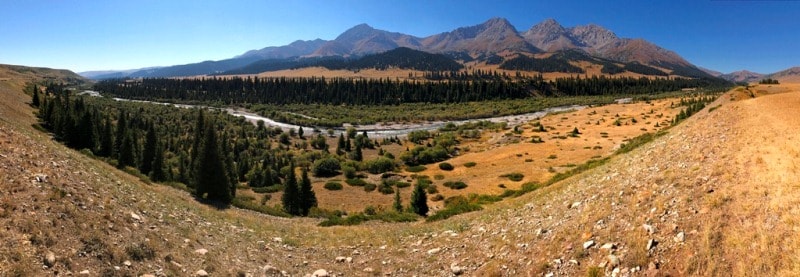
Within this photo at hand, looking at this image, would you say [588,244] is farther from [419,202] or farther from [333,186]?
[333,186]

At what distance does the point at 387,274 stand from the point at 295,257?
4.58 meters

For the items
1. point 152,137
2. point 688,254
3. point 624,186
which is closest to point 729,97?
point 624,186

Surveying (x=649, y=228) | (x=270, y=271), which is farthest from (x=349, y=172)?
(x=649, y=228)

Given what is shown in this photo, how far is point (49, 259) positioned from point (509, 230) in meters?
15.3

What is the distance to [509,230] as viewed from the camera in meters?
16.7

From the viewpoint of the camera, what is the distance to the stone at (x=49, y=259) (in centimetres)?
1008

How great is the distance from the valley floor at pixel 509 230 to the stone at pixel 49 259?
58mm

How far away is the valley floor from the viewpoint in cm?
1015

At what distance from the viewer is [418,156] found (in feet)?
257

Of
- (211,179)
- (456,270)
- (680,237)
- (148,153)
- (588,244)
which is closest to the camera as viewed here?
(680,237)

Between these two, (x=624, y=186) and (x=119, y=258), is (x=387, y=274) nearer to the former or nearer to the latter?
(x=119, y=258)

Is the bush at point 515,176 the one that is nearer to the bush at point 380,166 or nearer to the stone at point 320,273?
the bush at point 380,166

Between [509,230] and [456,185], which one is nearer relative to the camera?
[509,230]

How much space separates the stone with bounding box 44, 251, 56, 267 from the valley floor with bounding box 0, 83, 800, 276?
0.06 meters
